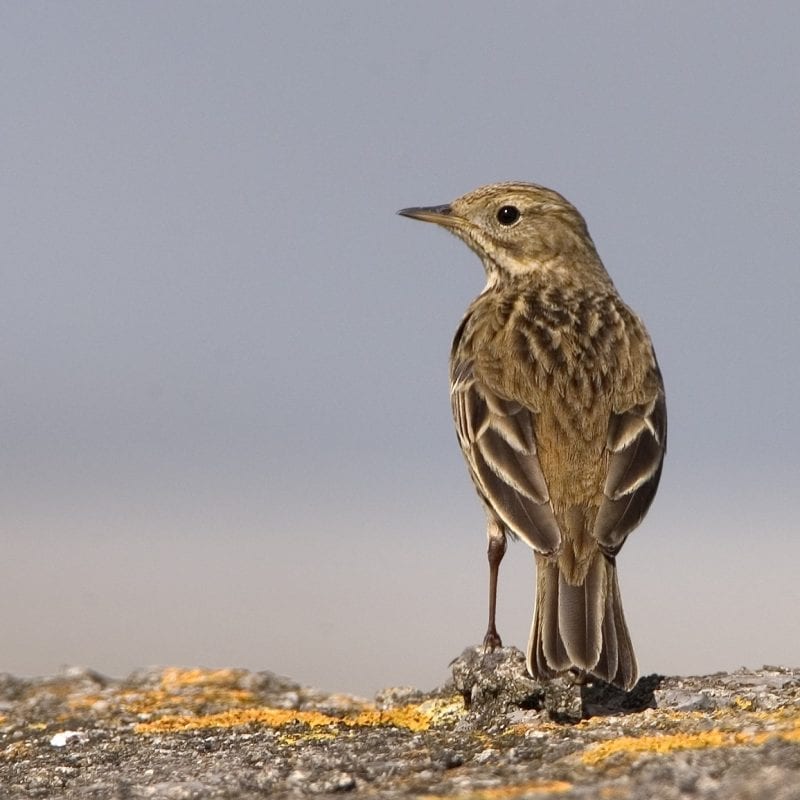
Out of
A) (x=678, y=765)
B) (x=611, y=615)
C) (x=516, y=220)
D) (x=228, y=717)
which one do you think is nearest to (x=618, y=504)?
(x=611, y=615)

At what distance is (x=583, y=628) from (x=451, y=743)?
1006 mm

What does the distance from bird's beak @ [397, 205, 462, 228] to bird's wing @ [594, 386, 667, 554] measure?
370 centimetres

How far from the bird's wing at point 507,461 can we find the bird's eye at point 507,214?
2.89 metres

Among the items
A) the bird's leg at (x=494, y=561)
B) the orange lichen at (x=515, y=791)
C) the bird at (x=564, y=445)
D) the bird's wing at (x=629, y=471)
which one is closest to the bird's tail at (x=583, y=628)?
the bird at (x=564, y=445)

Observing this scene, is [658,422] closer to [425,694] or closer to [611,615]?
[611,615]

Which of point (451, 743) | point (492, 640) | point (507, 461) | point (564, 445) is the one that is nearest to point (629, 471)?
point (564, 445)

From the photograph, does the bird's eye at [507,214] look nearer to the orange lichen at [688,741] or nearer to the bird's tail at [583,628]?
the bird's tail at [583,628]

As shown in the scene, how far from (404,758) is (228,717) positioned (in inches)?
111

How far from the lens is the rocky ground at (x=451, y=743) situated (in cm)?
655

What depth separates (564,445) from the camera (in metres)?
9.17

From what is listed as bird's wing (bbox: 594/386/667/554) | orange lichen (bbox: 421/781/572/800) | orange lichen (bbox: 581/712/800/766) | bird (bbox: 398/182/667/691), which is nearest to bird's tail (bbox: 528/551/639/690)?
bird (bbox: 398/182/667/691)

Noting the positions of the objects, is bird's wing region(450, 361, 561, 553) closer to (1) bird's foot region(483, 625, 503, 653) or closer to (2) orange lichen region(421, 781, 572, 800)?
(1) bird's foot region(483, 625, 503, 653)

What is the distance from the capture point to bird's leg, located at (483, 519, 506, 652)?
9.86 m

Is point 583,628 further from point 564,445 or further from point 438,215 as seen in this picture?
point 438,215
